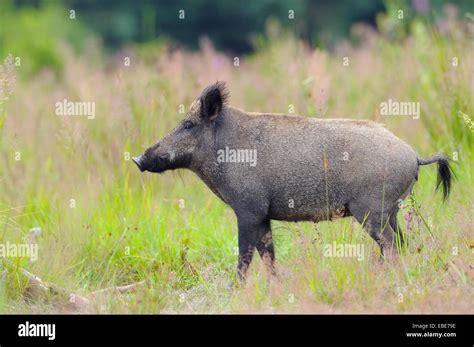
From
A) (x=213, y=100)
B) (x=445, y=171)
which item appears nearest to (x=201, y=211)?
(x=213, y=100)

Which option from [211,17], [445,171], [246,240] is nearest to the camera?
[246,240]

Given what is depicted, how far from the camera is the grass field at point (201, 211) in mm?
6516

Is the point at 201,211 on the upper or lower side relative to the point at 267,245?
upper

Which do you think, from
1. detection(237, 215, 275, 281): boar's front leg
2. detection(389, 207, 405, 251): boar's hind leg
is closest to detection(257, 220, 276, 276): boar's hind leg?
detection(237, 215, 275, 281): boar's front leg

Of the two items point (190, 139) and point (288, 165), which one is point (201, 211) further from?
point (288, 165)

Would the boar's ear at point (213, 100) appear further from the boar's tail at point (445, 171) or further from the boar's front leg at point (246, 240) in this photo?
the boar's tail at point (445, 171)

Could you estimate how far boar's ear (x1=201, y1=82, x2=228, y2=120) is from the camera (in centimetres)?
721

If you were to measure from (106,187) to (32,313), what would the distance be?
2277 millimetres

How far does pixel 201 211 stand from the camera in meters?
8.70

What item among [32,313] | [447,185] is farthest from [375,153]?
[32,313]

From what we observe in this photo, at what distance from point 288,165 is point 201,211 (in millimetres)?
1867

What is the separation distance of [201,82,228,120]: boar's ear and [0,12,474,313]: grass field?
3.55 ft

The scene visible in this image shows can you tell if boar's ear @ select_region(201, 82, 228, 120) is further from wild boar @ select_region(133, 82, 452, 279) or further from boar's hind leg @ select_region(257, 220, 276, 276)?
boar's hind leg @ select_region(257, 220, 276, 276)

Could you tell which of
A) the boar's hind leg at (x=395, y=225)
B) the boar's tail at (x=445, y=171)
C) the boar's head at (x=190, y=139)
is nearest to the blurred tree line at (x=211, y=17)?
the boar's head at (x=190, y=139)
